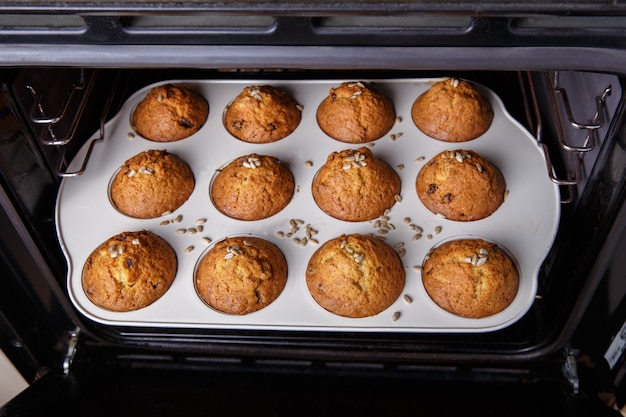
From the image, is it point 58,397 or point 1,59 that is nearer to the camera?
point 1,59

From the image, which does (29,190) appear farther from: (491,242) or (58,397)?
(491,242)

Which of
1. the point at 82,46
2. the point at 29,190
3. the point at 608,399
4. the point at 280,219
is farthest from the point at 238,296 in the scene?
the point at 608,399

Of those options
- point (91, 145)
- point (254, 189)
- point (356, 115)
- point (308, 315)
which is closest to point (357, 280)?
point (308, 315)

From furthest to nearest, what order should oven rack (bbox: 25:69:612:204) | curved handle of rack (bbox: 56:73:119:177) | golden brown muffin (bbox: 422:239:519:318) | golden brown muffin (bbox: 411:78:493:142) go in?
1. golden brown muffin (bbox: 411:78:493:142)
2. curved handle of rack (bbox: 56:73:119:177)
3. golden brown muffin (bbox: 422:239:519:318)
4. oven rack (bbox: 25:69:612:204)

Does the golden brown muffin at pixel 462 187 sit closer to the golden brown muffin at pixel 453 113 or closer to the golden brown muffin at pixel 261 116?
the golden brown muffin at pixel 453 113

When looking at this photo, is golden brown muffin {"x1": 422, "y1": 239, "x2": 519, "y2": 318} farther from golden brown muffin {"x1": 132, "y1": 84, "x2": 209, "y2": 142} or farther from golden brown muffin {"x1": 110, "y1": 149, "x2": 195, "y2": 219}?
golden brown muffin {"x1": 132, "y1": 84, "x2": 209, "y2": 142}

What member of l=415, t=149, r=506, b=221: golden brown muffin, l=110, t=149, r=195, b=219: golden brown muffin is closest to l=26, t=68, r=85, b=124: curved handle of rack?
l=110, t=149, r=195, b=219: golden brown muffin
